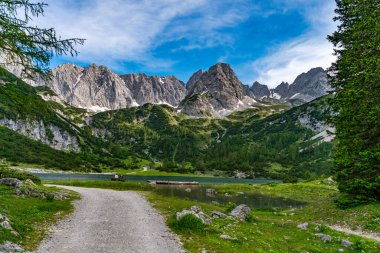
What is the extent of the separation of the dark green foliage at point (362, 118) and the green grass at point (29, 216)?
30895mm

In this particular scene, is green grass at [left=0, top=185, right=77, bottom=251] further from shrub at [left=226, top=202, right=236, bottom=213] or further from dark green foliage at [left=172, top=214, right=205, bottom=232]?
shrub at [left=226, top=202, right=236, bottom=213]

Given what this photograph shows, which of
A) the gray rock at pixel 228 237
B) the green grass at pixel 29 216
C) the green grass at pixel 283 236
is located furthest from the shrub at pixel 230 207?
the green grass at pixel 29 216

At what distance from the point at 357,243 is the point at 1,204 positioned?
30030 mm

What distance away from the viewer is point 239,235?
22594 millimetres

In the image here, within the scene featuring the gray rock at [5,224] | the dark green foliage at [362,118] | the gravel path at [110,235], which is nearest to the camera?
the gravel path at [110,235]

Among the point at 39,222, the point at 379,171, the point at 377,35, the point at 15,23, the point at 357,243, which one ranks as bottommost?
the point at 357,243

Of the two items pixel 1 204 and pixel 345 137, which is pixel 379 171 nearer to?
pixel 345 137

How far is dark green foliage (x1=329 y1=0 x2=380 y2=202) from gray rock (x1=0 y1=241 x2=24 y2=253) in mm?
31642

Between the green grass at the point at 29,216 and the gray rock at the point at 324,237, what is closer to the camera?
the green grass at the point at 29,216

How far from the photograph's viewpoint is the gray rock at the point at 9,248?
51.5 ft

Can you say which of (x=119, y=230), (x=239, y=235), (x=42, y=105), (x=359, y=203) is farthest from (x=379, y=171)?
(x=42, y=105)

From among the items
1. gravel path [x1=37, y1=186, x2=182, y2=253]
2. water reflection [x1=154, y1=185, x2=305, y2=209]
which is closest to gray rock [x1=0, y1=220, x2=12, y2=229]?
gravel path [x1=37, y1=186, x2=182, y2=253]

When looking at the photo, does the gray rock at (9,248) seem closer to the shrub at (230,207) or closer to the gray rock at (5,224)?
the gray rock at (5,224)

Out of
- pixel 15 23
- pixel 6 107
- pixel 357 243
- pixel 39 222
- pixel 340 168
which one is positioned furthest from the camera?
pixel 340 168
